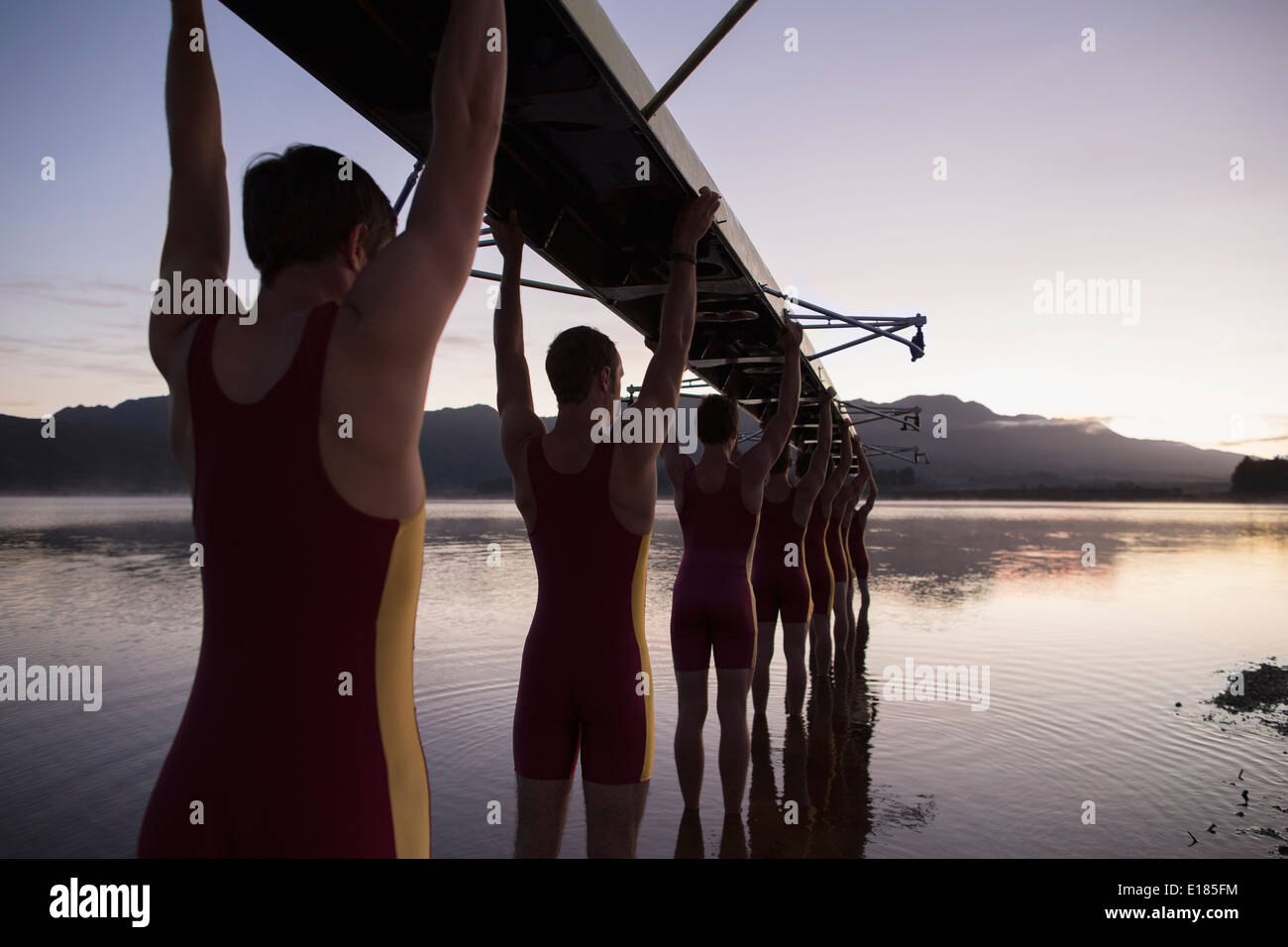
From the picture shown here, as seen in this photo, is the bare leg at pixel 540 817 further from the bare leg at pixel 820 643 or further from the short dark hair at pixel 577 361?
the bare leg at pixel 820 643

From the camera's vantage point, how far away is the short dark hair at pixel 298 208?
3.99ft

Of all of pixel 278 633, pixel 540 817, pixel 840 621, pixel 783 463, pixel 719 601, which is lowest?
pixel 840 621

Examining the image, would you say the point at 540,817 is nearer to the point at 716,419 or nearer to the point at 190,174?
the point at 190,174

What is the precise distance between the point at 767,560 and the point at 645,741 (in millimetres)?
4629

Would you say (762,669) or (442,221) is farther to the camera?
(762,669)

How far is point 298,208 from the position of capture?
122cm

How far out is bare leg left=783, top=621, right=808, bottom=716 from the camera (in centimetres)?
705

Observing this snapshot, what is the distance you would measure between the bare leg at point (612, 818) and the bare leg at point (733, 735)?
88.7 inches

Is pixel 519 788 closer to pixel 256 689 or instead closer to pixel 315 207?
pixel 256 689

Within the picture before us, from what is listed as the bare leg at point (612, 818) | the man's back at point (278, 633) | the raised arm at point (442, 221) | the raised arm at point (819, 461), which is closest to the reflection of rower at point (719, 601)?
the raised arm at point (819, 461)

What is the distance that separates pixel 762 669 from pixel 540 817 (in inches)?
187

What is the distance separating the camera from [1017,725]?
23.4 ft

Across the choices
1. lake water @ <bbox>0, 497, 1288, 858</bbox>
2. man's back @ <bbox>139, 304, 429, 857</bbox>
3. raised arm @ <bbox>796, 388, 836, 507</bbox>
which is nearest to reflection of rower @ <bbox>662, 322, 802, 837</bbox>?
lake water @ <bbox>0, 497, 1288, 858</bbox>

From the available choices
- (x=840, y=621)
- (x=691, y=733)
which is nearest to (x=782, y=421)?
(x=691, y=733)
